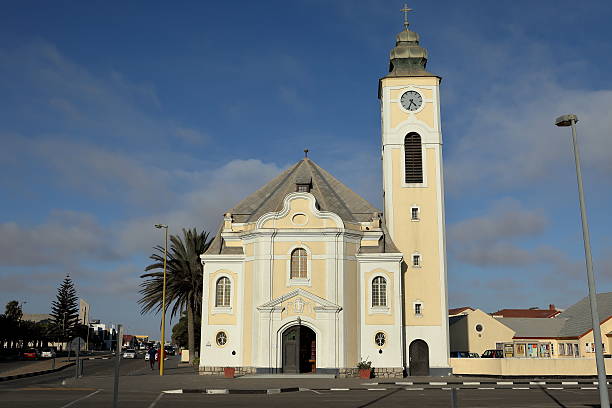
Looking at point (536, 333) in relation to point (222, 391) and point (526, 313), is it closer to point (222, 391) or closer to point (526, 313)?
point (526, 313)

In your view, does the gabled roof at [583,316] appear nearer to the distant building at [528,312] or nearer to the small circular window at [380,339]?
the small circular window at [380,339]

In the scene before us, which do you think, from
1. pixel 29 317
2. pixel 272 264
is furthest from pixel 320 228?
pixel 29 317

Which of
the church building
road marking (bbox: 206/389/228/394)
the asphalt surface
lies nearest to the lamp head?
the asphalt surface

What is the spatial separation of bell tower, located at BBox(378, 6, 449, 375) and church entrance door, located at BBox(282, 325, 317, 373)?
6526mm

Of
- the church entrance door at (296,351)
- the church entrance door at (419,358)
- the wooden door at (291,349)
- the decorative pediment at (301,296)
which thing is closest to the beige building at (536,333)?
the church entrance door at (419,358)

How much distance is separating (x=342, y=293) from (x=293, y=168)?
11.6 metres

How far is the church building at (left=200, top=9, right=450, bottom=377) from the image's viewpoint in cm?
3888

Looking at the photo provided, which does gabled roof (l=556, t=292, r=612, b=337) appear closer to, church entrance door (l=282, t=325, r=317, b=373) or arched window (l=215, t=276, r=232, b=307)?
church entrance door (l=282, t=325, r=317, b=373)

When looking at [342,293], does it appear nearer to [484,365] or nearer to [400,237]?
[400,237]

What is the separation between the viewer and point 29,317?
184750mm

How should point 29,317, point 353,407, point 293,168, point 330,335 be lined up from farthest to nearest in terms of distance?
point 29,317, point 293,168, point 330,335, point 353,407

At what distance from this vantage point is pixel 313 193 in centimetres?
4300

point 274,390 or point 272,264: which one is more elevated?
point 272,264

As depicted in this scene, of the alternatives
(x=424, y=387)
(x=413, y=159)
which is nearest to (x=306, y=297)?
(x=424, y=387)
